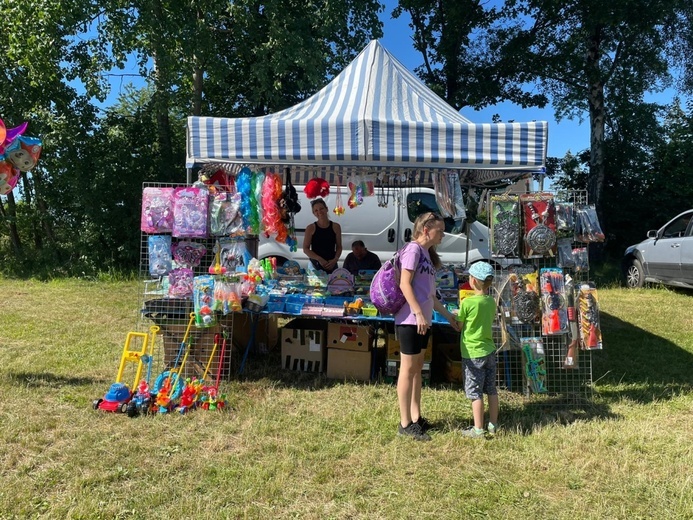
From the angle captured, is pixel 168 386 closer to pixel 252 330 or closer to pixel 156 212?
pixel 252 330

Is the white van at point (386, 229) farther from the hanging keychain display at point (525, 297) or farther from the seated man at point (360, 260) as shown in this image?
the hanging keychain display at point (525, 297)

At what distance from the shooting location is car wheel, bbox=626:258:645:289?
996cm

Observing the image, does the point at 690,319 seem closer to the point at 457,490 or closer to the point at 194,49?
the point at 457,490

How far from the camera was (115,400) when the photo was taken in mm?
3869

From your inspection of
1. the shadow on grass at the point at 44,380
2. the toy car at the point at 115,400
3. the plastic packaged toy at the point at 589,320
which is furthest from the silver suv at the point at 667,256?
the shadow on grass at the point at 44,380

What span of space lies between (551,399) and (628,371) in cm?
135

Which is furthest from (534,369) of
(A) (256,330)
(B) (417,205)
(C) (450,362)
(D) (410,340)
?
(B) (417,205)

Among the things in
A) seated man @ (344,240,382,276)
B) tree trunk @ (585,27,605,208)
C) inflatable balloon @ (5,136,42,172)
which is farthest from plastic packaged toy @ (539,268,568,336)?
tree trunk @ (585,27,605,208)

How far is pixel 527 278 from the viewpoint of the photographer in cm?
403

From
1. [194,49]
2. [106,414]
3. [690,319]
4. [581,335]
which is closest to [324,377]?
[106,414]

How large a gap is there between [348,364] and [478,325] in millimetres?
1637

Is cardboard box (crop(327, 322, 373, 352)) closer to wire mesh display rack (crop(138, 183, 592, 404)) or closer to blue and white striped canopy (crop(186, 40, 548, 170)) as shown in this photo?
wire mesh display rack (crop(138, 183, 592, 404))

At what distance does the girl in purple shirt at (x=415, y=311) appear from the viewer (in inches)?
131

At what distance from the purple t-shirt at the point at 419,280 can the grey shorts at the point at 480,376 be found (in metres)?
0.47
